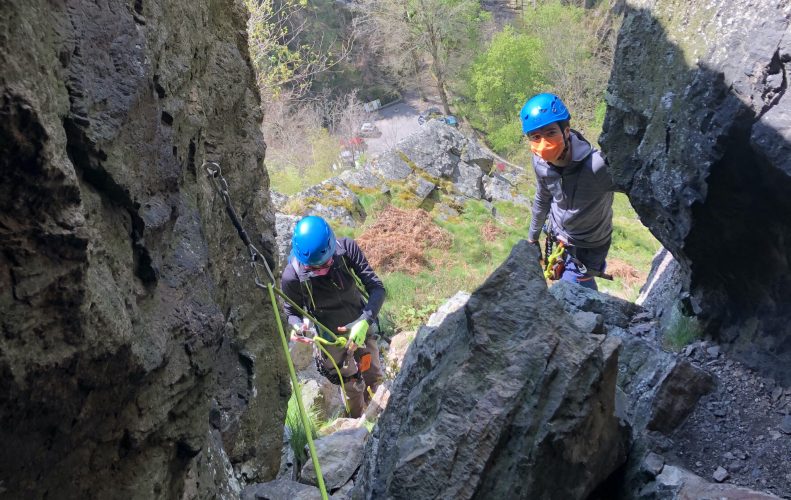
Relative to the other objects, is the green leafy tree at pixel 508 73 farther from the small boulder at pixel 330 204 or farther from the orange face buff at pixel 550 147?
the orange face buff at pixel 550 147

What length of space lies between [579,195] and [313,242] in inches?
87.0

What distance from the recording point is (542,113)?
4418 millimetres

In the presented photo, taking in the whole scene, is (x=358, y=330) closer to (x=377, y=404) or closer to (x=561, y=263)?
(x=377, y=404)

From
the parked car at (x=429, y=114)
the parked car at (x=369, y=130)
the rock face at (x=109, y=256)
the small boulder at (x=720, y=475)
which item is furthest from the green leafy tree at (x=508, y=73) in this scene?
the rock face at (x=109, y=256)

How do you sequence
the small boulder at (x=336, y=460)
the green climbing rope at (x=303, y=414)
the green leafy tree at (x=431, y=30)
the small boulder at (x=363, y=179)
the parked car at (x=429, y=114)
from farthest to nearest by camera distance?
the parked car at (x=429, y=114) → the green leafy tree at (x=431, y=30) → the small boulder at (x=363, y=179) → the small boulder at (x=336, y=460) → the green climbing rope at (x=303, y=414)

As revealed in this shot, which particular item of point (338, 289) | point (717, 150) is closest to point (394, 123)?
point (338, 289)

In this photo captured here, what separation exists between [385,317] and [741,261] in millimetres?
7682

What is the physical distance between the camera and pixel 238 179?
3.62m

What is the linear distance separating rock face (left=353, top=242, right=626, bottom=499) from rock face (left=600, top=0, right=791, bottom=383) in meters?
1.57

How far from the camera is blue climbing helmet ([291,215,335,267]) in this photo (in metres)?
4.83

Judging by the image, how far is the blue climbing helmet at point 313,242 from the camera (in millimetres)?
4828

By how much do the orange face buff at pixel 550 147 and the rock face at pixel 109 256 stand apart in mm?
2459

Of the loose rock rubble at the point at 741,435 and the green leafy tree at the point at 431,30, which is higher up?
the loose rock rubble at the point at 741,435

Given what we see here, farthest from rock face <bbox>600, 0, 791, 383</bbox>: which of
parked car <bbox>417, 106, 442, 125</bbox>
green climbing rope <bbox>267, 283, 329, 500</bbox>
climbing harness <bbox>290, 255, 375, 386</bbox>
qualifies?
parked car <bbox>417, 106, 442, 125</bbox>
